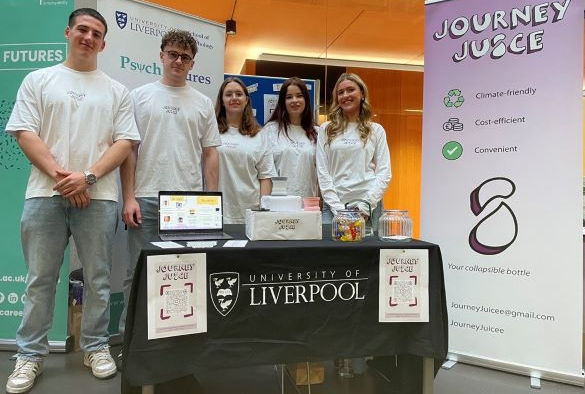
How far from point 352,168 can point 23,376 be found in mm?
1928

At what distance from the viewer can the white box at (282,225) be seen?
5.65 feet

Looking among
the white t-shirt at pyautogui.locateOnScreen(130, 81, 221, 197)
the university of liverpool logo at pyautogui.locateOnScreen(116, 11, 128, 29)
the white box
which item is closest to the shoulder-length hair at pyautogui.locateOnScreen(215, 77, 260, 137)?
the white t-shirt at pyautogui.locateOnScreen(130, 81, 221, 197)

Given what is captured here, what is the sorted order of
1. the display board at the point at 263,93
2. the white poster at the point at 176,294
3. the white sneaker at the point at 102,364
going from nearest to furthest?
the white poster at the point at 176,294 → the white sneaker at the point at 102,364 → the display board at the point at 263,93

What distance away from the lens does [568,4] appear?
7.24 ft

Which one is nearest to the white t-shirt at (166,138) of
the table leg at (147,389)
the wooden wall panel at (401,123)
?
the table leg at (147,389)

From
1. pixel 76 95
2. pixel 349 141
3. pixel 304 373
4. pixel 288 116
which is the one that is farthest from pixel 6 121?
pixel 304 373

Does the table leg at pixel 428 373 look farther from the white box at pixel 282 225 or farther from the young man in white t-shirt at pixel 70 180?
the young man in white t-shirt at pixel 70 180

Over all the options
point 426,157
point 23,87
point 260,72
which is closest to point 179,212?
point 23,87

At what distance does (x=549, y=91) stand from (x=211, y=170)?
181 centimetres

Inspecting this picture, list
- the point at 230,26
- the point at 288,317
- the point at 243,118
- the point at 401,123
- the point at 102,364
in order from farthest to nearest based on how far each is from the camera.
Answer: the point at 401,123, the point at 230,26, the point at 243,118, the point at 102,364, the point at 288,317

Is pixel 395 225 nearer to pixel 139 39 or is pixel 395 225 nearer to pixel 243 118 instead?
pixel 243 118

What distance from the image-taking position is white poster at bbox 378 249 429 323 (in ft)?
5.62

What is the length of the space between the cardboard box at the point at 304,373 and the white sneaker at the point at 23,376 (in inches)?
46.2

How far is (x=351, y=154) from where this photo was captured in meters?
2.62
